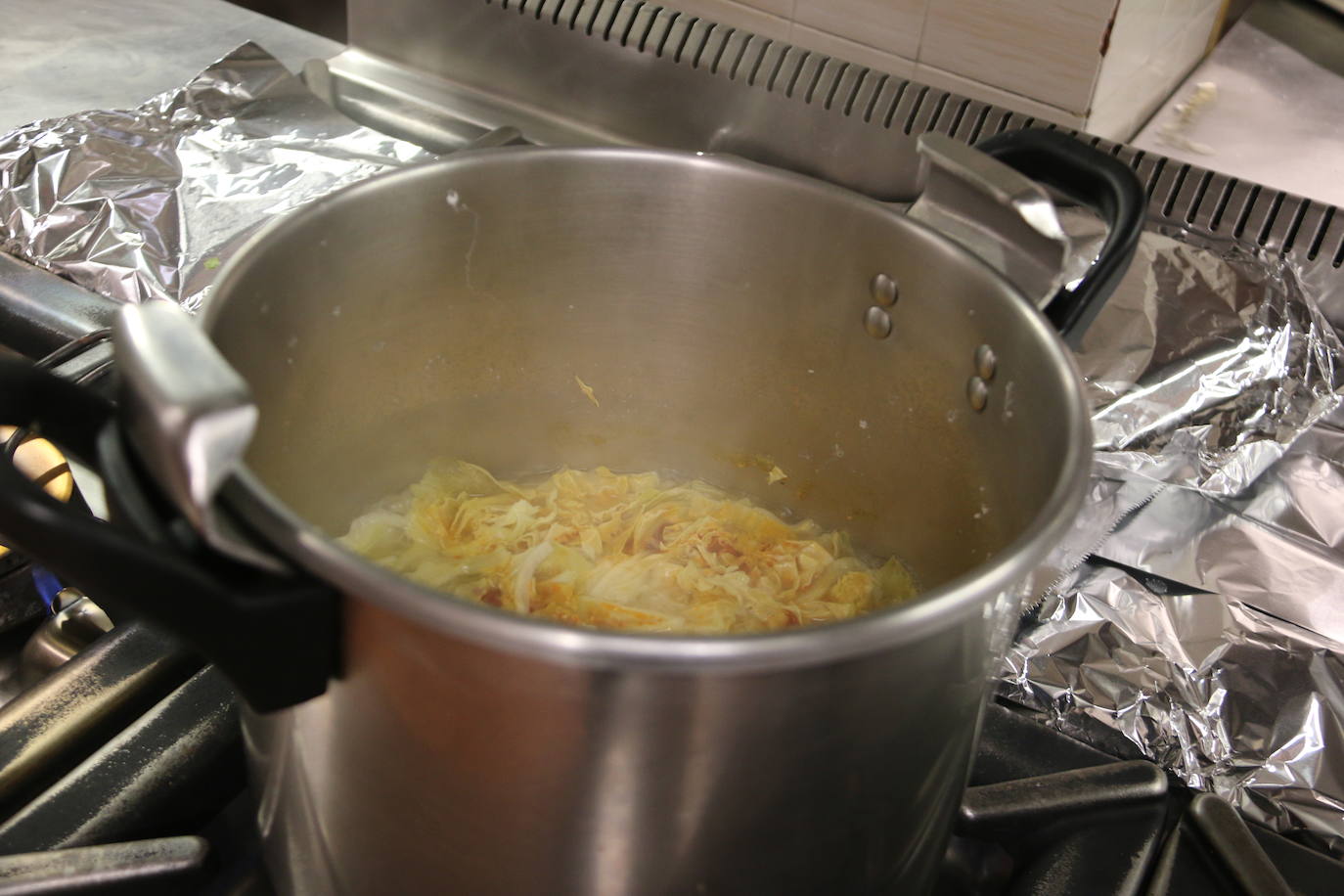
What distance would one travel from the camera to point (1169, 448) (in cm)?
85

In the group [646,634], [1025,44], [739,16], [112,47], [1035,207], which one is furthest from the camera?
[112,47]

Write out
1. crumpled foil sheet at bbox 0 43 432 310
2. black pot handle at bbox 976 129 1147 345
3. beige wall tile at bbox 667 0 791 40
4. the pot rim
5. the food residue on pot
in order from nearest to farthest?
the pot rim, black pot handle at bbox 976 129 1147 345, the food residue on pot, crumpled foil sheet at bbox 0 43 432 310, beige wall tile at bbox 667 0 791 40

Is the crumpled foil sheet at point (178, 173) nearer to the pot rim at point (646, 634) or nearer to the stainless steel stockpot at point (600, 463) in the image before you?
the stainless steel stockpot at point (600, 463)

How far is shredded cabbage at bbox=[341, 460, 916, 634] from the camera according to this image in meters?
0.69

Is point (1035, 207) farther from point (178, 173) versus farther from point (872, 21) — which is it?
point (178, 173)

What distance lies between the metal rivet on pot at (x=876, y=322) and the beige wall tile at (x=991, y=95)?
0.37 m

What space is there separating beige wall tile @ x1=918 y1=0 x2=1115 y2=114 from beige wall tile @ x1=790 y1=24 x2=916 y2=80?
0.08ft

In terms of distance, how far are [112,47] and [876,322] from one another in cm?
107

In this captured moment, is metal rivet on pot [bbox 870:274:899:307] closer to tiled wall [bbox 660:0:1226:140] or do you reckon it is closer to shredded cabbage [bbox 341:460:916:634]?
shredded cabbage [bbox 341:460:916:634]

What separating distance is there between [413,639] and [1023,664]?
499mm

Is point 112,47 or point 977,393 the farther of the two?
point 112,47

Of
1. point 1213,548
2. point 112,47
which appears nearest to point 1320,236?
point 1213,548

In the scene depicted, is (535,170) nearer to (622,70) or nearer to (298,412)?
(298,412)

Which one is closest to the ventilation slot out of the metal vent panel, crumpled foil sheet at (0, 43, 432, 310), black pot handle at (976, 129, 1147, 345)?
the metal vent panel
